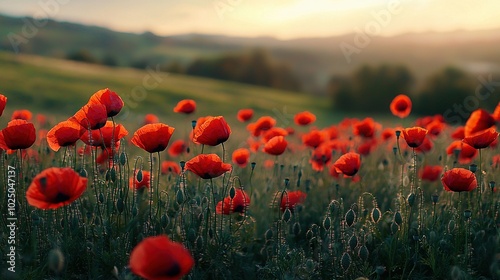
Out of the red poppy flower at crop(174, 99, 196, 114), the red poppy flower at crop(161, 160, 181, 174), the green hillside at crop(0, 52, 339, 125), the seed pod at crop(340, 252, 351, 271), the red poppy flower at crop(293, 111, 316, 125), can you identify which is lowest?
the seed pod at crop(340, 252, 351, 271)

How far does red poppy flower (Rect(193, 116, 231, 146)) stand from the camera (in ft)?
9.74

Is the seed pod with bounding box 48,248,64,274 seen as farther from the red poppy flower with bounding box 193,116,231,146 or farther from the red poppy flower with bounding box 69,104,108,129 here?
the red poppy flower with bounding box 193,116,231,146

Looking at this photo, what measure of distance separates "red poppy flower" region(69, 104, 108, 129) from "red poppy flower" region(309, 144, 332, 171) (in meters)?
2.06

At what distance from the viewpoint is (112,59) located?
165 feet

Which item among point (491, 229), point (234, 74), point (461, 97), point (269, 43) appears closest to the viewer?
point (491, 229)

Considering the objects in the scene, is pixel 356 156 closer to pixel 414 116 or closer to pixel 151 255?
pixel 151 255

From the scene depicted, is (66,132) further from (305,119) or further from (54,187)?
(305,119)

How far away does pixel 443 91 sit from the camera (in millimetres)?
28688

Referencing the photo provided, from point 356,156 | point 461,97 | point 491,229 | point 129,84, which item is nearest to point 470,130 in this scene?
point 491,229

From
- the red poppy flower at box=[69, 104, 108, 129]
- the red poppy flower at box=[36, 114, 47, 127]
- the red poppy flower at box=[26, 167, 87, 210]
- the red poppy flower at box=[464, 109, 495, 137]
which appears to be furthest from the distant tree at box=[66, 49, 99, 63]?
the red poppy flower at box=[26, 167, 87, 210]

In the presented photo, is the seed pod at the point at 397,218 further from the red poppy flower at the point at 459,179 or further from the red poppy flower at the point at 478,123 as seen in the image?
the red poppy flower at the point at 478,123

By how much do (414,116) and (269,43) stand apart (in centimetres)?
2601

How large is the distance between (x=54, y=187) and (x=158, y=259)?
2.28ft

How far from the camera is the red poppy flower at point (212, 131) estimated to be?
2969 millimetres
